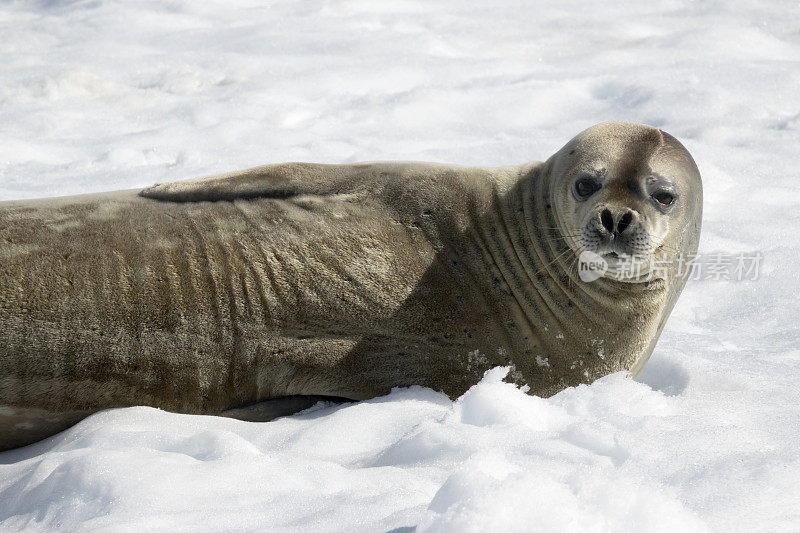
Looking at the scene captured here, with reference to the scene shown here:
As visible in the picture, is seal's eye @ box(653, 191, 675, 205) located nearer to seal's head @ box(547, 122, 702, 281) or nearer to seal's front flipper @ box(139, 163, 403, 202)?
seal's head @ box(547, 122, 702, 281)

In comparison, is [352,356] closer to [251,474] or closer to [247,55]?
[251,474]

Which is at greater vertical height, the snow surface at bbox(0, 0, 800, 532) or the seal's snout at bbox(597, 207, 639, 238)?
the seal's snout at bbox(597, 207, 639, 238)

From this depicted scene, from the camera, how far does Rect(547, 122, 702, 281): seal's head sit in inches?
138

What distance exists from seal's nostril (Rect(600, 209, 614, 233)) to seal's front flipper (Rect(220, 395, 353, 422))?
3.84ft

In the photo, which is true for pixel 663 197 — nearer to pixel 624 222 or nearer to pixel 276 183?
pixel 624 222

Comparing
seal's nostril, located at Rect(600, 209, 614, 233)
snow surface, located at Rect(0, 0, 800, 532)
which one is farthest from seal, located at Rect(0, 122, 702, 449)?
snow surface, located at Rect(0, 0, 800, 532)

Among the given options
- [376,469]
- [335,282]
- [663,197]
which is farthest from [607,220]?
[376,469]

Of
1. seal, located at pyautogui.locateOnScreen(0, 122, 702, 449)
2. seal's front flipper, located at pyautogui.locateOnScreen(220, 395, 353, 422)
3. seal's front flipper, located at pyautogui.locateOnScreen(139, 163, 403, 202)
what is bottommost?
seal's front flipper, located at pyautogui.locateOnScreen(220, 395, 353, 422)

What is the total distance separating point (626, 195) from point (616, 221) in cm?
22

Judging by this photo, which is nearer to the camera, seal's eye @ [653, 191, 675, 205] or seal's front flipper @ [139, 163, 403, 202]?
seal's eye @ [653, 191, 675, 205]

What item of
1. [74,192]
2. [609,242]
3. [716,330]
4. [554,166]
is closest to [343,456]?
[609,242]

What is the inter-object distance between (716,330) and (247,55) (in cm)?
568

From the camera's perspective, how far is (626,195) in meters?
3.64

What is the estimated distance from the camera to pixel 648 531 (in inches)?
76.2
